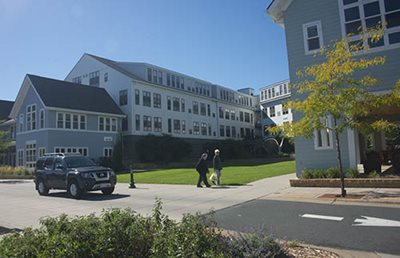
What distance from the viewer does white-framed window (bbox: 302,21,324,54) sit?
58.6 feet

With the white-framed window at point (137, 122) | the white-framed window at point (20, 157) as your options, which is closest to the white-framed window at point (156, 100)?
the white-framed window at point (137, 122)

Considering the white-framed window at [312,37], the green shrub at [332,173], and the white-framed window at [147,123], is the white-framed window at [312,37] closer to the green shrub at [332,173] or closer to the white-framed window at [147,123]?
the green shrub at [332,173]

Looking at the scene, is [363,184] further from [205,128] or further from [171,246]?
[205,128]

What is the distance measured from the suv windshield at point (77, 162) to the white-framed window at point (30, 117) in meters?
24.2

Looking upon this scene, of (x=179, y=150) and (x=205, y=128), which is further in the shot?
(x=205, y=128)

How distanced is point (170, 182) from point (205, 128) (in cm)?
3636

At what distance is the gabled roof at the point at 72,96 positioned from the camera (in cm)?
3769

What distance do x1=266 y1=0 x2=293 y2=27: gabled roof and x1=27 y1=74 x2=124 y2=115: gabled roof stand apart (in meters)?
25.8

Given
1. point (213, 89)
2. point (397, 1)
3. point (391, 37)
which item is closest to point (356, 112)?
point (391, 37)

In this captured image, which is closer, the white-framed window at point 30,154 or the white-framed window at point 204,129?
the white-framed window at point 30,154

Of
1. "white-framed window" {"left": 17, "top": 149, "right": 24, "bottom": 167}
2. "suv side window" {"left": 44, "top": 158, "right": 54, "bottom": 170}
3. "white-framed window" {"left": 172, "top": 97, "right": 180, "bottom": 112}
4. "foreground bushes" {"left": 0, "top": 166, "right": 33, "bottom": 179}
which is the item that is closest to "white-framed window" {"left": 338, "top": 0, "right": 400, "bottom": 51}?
"suv side window" {"left": 44, "top": 158, "right": 54, "bottom": 170}

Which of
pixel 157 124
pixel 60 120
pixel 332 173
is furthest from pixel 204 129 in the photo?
pixel 332 173

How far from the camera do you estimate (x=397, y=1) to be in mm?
16297

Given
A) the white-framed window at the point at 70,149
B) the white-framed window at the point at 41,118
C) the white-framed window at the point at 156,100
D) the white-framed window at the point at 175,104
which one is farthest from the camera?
the white-framed window at the point at 175,104
